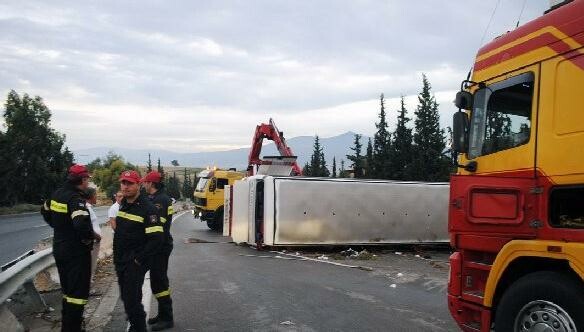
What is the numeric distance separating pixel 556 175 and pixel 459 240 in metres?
1.13

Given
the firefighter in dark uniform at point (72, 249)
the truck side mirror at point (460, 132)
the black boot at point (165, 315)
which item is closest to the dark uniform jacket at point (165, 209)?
the black boot at point (165, 315)

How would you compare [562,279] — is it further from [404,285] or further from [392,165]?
[392,165]

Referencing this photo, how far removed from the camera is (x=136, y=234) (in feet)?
18.4

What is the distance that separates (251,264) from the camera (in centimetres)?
1216

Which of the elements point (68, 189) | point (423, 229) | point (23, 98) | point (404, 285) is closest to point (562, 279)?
point (68, 189)

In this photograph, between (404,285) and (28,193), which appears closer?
(404,285)

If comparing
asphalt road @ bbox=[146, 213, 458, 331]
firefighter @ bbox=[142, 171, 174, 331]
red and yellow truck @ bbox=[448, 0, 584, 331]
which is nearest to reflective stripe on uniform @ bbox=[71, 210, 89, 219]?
firefighter @ bbox=[142, 171, 174, 331]

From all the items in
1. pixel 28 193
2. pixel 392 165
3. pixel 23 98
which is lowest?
pixel 28 193

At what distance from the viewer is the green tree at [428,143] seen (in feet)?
164

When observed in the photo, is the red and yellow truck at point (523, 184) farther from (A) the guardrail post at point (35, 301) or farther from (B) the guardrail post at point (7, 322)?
(A) the guardrail post at point (35, 301)

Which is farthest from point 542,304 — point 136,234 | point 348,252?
point 348,252

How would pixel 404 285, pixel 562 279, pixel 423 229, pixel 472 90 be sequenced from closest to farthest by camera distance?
pixel 562 279 < pixel 472 90 < pixel 404 285 < pixel 423 229

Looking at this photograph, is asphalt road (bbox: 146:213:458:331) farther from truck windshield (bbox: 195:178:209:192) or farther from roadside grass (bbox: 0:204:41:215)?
roadside grass (bbox: 0:204:41:215)

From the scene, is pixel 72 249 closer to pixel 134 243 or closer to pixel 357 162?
pixel 134 243
